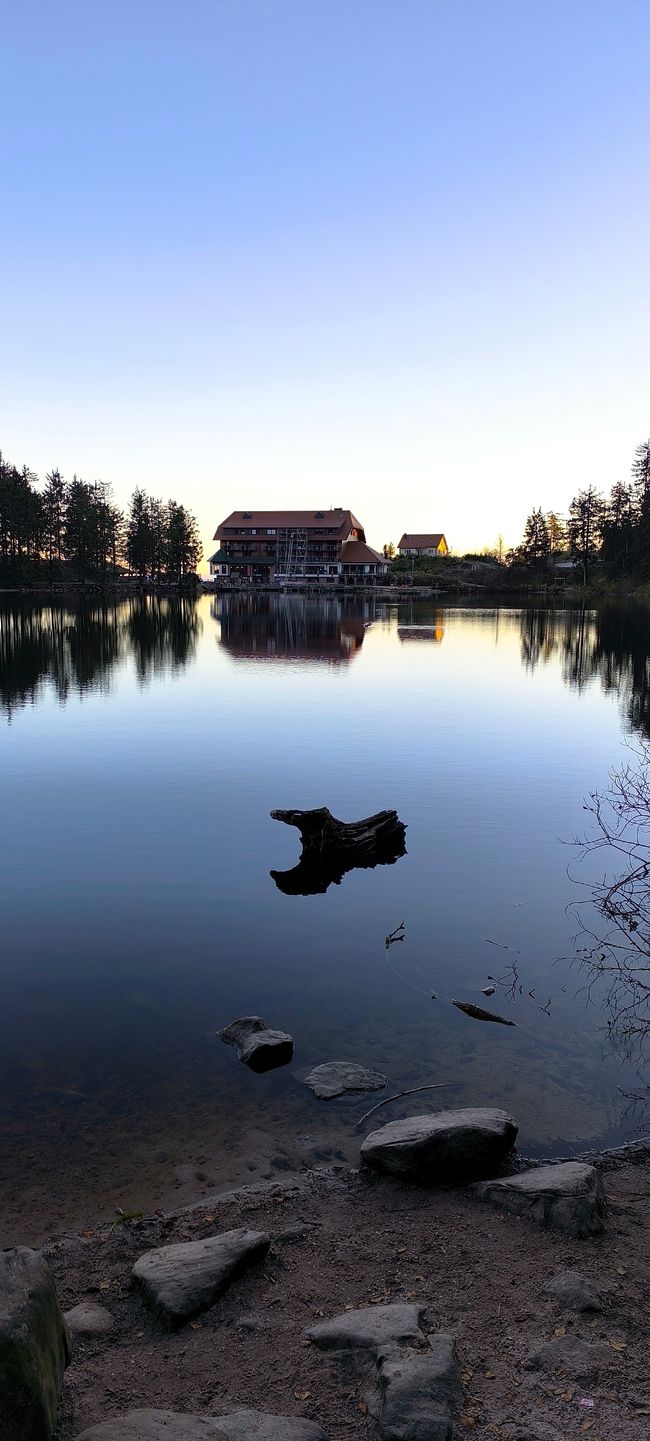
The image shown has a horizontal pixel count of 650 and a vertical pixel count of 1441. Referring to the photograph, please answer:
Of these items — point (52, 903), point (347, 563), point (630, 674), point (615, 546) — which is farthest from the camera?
point (347, 563)

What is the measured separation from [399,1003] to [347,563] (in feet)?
589

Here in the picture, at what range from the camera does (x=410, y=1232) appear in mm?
7625

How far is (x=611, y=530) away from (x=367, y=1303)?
158782mm

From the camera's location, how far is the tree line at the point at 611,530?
145 m

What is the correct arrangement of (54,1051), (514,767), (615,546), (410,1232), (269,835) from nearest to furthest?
(410,1232)
(54,1051)
(269,835)
(514,767)
(615,546)

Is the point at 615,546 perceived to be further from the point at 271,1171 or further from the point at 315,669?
the point at 271,1171

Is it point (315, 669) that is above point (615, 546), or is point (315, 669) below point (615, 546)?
below

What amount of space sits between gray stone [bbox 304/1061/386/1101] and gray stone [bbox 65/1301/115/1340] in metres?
3.96

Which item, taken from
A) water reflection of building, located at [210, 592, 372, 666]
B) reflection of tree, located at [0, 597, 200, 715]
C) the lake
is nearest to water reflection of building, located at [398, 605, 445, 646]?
water reflection of building, located at [210, 592, 372, 666]

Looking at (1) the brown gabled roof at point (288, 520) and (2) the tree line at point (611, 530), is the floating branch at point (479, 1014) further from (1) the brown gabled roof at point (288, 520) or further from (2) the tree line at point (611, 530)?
(1) the brown gabled roof at point (288, 520)

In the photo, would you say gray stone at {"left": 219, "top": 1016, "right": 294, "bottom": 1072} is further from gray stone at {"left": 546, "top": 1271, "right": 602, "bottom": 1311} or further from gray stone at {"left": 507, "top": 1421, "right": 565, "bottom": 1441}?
gray stone at {"left": 507, "top": 1421, "right": 565, "bottom": 1441}

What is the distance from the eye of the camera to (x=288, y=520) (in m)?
191

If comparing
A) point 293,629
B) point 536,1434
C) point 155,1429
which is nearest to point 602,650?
point 293,629

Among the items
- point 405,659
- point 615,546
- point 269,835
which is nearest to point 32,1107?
point 269,835
